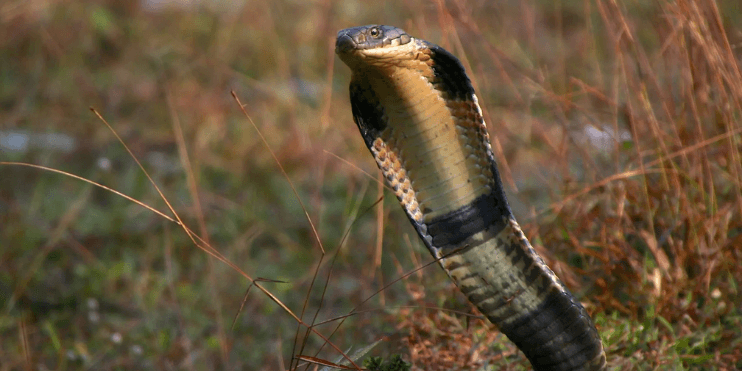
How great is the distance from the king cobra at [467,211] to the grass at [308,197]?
16 centimetres

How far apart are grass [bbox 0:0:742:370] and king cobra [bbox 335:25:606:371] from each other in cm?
16

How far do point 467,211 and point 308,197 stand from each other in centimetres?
244

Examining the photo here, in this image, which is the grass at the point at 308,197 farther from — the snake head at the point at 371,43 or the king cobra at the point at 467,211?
the snake head at the point at 371,43

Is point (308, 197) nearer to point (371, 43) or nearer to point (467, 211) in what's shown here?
point (467, 211)

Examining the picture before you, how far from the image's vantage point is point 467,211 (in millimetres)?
2014

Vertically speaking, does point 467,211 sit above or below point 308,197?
above

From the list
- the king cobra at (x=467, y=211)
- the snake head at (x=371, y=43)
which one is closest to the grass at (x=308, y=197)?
the king cobra at (x=467, y=211)

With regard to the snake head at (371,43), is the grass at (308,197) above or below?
below

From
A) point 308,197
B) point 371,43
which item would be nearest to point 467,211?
point 371,43

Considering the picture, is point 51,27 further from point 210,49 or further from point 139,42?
point 210,49

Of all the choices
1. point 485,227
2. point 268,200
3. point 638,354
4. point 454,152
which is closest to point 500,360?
point 638,354

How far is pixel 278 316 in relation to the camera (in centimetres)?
338

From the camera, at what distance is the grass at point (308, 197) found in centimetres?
261

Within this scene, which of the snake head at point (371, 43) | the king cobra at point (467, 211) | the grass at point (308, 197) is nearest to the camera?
the snake head at point (371, 43)
